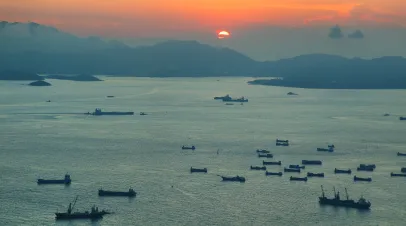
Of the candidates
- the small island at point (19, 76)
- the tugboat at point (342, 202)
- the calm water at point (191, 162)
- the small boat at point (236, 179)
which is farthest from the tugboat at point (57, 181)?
the small island at point (19, 76)

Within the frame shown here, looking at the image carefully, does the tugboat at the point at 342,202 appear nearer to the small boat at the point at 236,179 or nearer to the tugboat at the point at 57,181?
the small boat at the point at 236,179

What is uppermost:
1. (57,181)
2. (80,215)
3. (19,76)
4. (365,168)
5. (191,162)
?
(19,76)

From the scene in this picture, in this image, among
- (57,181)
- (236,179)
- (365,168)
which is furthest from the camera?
(365,168)

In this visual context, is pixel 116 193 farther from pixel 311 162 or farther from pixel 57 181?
pixel 311 162

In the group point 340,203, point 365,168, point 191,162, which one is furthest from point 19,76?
point 340,203

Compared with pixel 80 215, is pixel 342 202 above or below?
above

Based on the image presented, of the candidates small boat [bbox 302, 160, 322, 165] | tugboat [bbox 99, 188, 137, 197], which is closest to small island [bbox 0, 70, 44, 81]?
small boat [bbox 302, 160, 322, 165]

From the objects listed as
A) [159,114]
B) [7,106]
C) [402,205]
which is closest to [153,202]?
[402,205]

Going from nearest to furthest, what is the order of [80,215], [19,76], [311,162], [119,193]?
1. [80,215]
2. [119,193]
3. [311,162]
4. [19,76]

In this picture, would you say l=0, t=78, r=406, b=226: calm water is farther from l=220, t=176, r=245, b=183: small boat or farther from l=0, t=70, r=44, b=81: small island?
l=0, t=70, r=44, b=81: small island
